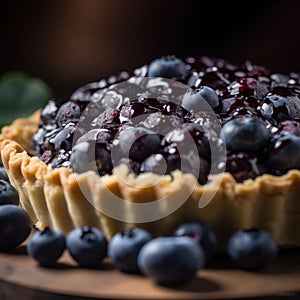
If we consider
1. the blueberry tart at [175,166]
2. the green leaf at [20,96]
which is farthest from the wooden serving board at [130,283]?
the green leaf at [20,96]

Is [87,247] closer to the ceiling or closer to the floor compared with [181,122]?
closer to the floor

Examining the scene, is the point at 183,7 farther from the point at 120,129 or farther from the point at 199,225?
the point at 199,225

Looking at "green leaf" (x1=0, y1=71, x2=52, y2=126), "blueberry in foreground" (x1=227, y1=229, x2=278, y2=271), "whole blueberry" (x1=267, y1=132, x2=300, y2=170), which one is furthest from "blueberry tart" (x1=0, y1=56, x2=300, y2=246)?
"green leaf" (x1=0, y1=71, x2=52, y2=126)

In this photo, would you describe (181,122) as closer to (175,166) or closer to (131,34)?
(175,166)

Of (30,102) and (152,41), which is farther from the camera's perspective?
(152,41)

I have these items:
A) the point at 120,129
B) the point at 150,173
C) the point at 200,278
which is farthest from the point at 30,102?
the point at 200,278

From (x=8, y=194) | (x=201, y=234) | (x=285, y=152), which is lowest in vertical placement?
(x=201, y=234)

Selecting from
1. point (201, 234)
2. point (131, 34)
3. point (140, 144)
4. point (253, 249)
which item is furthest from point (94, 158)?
point (131, 34)
